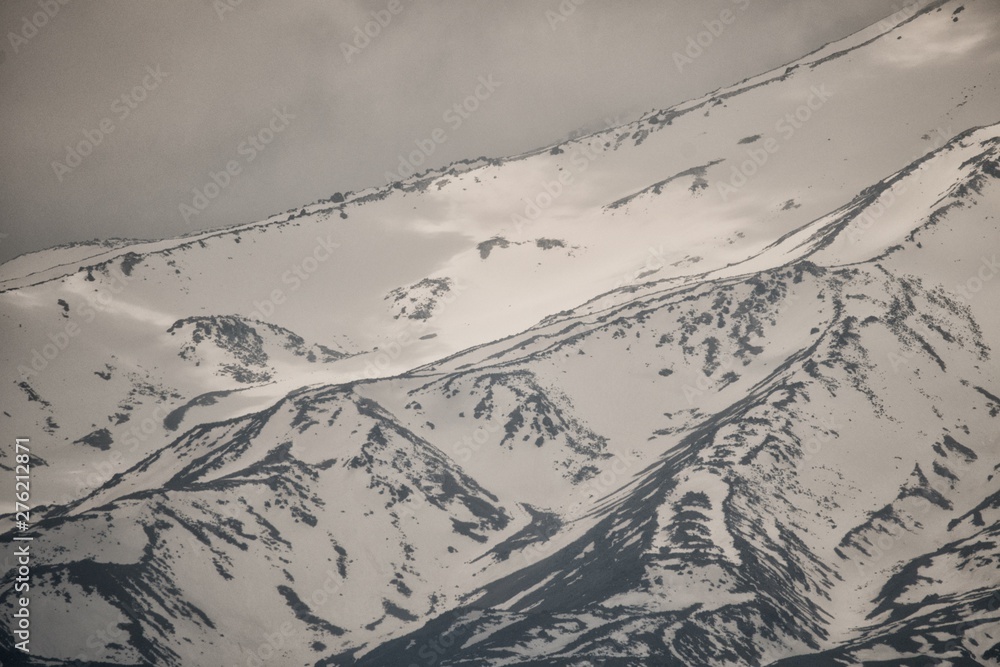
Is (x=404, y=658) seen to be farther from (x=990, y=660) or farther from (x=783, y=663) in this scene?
(x=990, y=660)

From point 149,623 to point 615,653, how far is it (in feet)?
265

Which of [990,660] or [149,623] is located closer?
[990,660]

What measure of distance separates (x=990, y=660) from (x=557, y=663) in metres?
68.5

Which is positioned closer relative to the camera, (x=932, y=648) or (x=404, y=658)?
(x=932, y=648)

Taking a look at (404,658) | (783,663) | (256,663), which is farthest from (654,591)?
(256,663)

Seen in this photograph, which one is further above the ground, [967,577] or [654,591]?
[654,591]

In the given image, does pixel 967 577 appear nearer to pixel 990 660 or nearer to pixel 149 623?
pixel 990 660

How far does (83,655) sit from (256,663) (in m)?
29.3

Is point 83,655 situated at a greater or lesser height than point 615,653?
greater

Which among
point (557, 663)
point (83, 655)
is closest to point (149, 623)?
point (83, 655)

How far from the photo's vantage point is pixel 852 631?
7436 inches

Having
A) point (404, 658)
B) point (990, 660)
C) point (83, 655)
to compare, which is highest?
point (83, 655)

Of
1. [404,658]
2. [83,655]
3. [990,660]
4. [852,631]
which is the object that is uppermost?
[83,655]

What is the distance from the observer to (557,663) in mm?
186875
